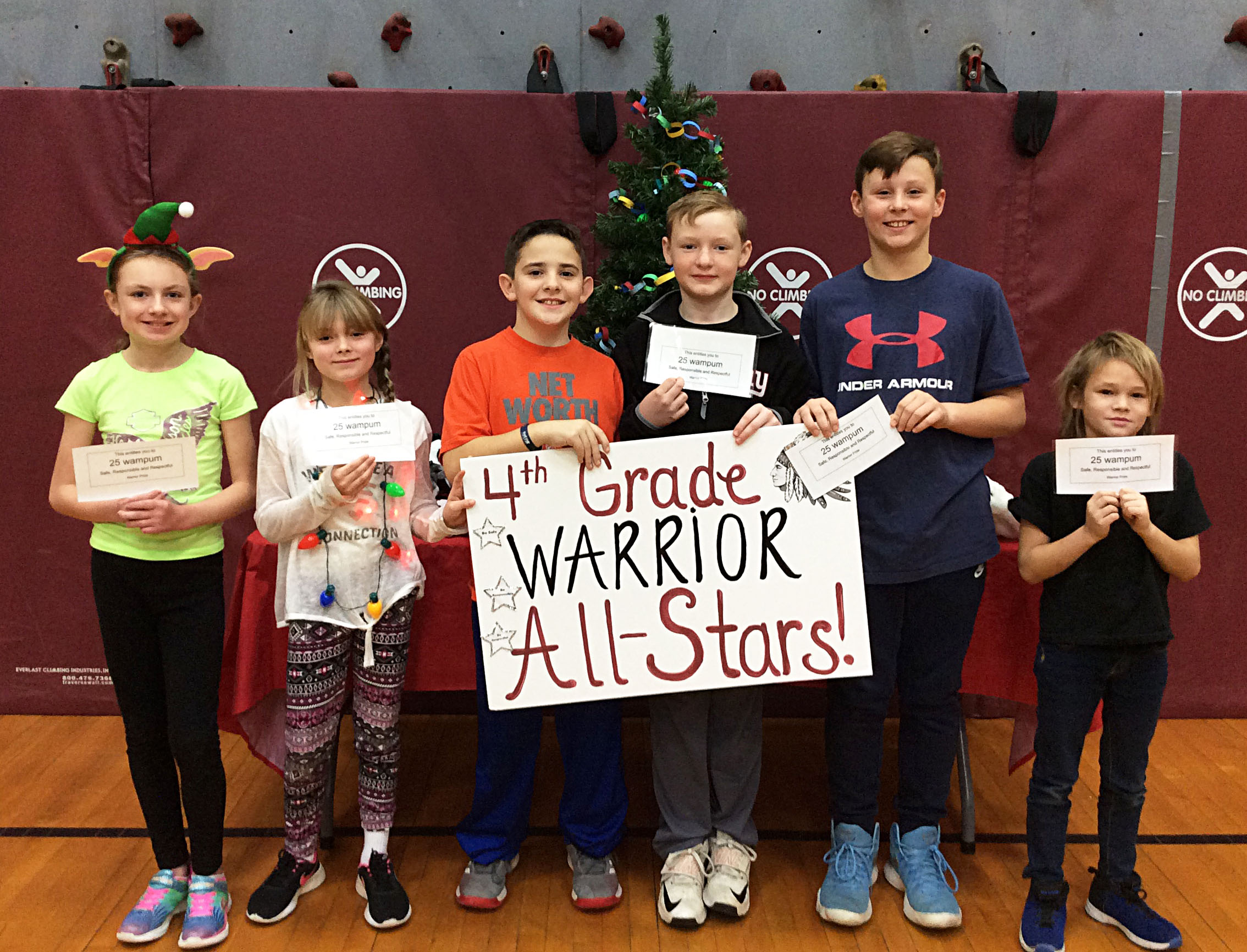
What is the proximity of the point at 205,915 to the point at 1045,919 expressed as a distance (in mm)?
1811

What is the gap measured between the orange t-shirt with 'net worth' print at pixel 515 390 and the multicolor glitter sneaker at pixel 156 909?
1.17 metres

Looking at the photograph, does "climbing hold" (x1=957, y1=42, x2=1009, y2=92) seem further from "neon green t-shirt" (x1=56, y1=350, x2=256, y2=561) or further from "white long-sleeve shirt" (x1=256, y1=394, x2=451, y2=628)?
"neon green t-shirt" (x1=56, y1=350, x2=256, y2=561)

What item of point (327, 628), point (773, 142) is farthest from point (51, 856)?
point (773, 142)

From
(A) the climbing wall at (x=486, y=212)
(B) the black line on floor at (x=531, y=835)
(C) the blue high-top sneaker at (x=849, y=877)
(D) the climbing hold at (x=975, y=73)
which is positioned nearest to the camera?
(C) the blue high-top sneaker at (x=849, y=877)

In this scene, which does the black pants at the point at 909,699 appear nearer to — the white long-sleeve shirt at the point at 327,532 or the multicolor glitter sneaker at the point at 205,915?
the white long-sleeve shirt at the point at 327,532

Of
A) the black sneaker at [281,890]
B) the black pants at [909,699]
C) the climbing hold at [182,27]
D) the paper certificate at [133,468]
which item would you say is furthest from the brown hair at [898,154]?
the climbing hold at [182,27]

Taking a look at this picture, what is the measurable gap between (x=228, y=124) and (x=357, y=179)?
1.43ft

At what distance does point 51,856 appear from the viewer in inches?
90.9

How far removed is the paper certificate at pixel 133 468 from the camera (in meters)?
1.85

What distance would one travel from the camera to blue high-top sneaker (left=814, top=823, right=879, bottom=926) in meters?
2.04

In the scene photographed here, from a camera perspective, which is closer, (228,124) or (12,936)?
(12,936)

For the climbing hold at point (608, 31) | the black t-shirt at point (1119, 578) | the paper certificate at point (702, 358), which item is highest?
the climbing hold at point (608, 31)

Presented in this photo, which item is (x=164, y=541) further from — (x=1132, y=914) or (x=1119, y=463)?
(x=1132, y=914)

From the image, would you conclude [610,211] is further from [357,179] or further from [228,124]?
[228,124]
